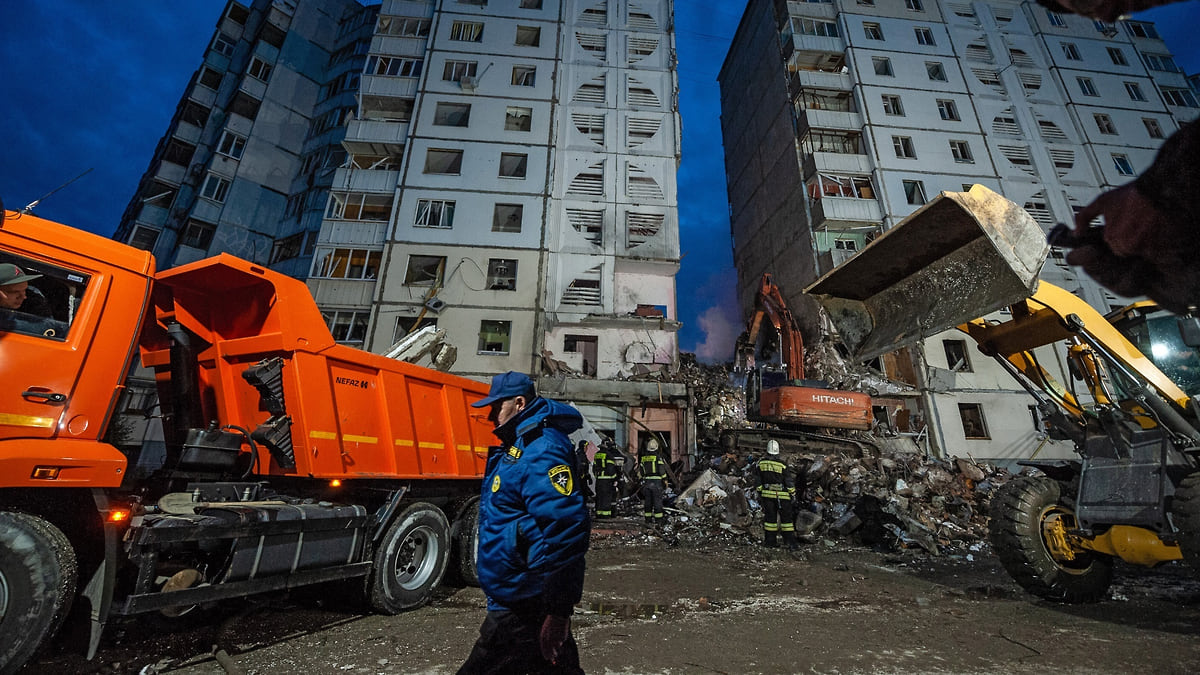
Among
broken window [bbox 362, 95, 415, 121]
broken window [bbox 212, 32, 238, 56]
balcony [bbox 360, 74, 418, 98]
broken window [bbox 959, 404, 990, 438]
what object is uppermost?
broken window [bbox 212, 32, 238, 56]

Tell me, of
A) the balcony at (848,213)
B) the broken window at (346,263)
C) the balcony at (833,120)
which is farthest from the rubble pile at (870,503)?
the balcony at (833,120)

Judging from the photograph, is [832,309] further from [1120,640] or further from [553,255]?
[553,255]

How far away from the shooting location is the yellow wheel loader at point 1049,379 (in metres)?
3.76

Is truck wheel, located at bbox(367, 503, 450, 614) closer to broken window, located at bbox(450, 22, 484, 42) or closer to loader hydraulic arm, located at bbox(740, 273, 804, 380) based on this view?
loader hydraulic arm, located at bbox(740, 273, 804, 380)

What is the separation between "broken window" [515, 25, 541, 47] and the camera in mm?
24750

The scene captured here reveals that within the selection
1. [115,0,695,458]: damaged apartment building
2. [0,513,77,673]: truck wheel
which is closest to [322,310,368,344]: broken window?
[115,0,695,458]: damaged apartment building

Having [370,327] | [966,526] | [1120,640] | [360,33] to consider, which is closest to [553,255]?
[370,327]

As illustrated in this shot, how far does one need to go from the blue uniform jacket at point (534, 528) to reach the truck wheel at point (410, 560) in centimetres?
268

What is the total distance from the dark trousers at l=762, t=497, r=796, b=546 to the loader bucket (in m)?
3.75

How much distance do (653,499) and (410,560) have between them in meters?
5.41

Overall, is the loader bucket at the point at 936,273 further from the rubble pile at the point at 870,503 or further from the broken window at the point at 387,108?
the broken window at the point at 387,108

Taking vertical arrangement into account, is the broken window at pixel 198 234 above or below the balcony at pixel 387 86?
below

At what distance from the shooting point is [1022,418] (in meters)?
19.1

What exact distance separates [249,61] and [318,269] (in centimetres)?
1611
